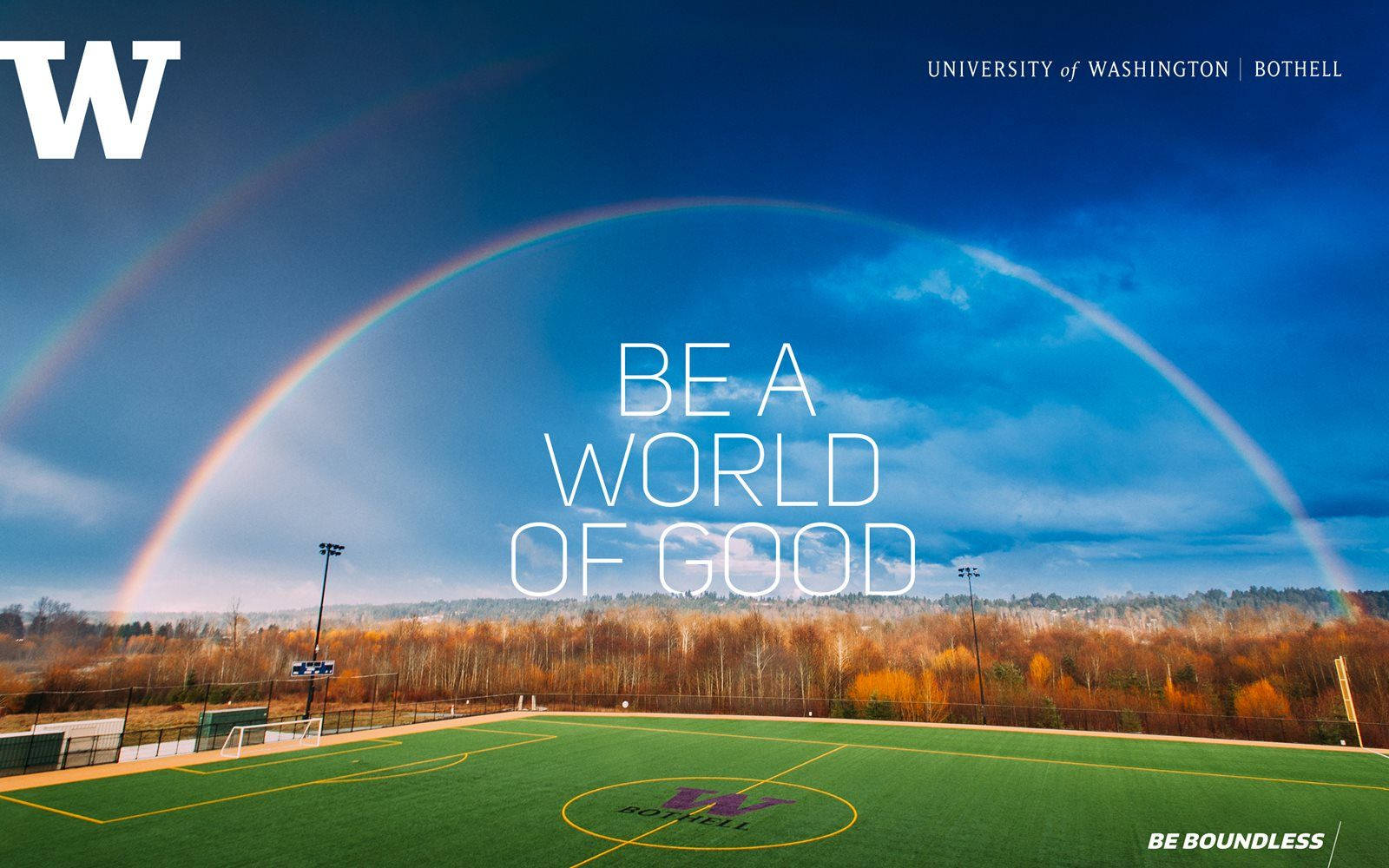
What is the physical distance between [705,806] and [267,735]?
70.9 feet

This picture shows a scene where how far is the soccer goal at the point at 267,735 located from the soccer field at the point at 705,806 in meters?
1.34

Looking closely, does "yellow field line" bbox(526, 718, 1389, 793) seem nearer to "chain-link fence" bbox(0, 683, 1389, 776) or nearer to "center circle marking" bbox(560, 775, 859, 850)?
"center circle marking" bbox(560, 775, 859, 850)

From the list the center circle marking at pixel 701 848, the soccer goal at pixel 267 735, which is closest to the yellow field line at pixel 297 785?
the soccer goal at pixel 267 735

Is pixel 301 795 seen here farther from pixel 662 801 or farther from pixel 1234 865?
pixel 1234 865

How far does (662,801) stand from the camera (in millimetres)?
17234

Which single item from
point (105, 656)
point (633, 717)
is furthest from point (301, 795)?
point (105, 656)

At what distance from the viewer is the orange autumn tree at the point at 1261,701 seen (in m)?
55.1

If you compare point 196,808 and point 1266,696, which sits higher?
point 196,808

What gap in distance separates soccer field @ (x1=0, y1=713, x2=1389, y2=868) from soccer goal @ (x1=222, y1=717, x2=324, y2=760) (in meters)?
1.34

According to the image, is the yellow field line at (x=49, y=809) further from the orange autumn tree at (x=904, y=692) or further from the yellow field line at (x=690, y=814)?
the orange autumn tree at (x=904, y=692)

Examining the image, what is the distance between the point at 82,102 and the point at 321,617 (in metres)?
25.7

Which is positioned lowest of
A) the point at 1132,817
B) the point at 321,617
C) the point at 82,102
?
the point at 1132,817

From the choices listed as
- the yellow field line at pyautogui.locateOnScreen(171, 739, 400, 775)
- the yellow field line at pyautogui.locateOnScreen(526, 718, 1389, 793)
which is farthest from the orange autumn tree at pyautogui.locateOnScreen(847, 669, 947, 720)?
the yellow field line at pyautogui.locateOnScreen(171, 739, 400, 775)

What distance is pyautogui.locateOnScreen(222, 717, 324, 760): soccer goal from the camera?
2459 cm
